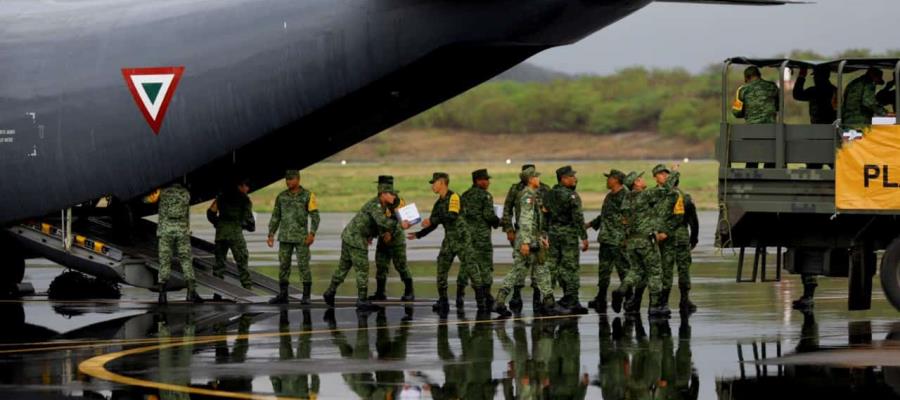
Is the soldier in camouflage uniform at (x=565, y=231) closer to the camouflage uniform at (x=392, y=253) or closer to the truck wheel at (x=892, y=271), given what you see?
the camouflage uniform at (x=392, y=253)

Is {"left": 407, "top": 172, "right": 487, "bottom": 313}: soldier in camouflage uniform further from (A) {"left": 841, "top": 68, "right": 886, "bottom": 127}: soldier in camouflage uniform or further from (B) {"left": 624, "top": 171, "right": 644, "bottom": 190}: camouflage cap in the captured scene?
(A) {"left": 841, "top": 68, "right": 886, "bottom": 127}: soldier in camouflage uniform

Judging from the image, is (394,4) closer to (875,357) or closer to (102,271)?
(102,271)

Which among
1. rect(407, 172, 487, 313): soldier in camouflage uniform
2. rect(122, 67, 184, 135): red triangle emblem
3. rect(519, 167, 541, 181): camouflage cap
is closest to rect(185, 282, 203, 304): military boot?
rect(122, 67, 184, 135): red triangle emblem

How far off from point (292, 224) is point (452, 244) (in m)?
2.24

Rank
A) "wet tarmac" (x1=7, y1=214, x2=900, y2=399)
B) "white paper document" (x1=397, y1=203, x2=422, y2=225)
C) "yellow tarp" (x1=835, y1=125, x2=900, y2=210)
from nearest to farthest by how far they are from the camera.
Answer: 1. "wet tarmac" (x1=7, y1=214, x2=900, y2=399)
2. "yellow tarp" (x1=835, y1=125, x2=900, y2=210)
3. "white paper document" (x1=397, y1=203, x2=422, y2=225)

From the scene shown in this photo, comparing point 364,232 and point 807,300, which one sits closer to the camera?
point 807,300

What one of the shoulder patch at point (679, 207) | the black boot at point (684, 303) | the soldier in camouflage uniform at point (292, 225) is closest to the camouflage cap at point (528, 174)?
the shoulder patch at point (679, 207)

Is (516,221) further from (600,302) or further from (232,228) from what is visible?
(232,228)

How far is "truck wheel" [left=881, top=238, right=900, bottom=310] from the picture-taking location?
17531mm

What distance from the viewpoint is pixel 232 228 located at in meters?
21.5

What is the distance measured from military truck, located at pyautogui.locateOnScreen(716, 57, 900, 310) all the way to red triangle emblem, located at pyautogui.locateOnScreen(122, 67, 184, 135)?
22.0 feet

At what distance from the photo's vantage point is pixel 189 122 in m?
19.7

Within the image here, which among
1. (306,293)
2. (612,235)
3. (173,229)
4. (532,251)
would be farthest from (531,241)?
(173,229)

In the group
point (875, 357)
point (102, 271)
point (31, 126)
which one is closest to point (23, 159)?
point (31, 126)
